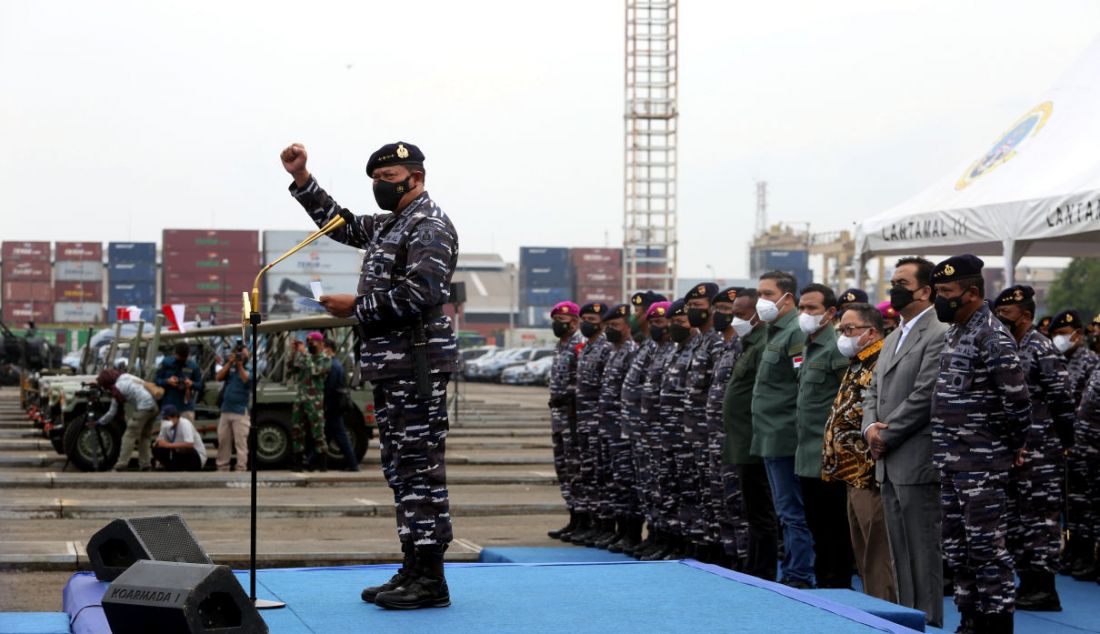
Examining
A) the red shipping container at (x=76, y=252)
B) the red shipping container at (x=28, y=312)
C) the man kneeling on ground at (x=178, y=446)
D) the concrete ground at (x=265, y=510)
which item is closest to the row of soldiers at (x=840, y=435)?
the concrete ground at (x=265, y=510)

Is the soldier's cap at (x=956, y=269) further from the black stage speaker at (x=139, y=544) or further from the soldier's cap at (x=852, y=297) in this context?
the black stage speaker at (x=139, y=544)

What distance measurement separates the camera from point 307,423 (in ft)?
60.5

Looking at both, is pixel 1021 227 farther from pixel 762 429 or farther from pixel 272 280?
pixel 272 280

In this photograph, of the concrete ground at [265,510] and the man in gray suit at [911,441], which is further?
the concrete ground at [265,510]

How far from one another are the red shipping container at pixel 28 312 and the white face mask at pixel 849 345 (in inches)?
3493

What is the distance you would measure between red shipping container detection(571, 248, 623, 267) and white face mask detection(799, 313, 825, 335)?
123343mm

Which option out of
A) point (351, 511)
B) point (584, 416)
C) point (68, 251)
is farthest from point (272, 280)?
point (68, 251)

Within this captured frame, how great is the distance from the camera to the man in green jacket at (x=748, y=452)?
884 cm

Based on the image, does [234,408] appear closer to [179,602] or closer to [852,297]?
[852,297]

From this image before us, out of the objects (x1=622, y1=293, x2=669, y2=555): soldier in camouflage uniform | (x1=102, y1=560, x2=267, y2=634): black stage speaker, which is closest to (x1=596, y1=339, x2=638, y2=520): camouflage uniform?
(x1=622, y1=293, x2=669, y2=555): soldier in camouflage uniform

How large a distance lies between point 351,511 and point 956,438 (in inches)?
351

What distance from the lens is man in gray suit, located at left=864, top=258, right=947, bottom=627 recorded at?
7125 mm

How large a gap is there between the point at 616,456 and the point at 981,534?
430 centimetres

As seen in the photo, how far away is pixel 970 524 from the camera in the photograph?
6863 millimetres
